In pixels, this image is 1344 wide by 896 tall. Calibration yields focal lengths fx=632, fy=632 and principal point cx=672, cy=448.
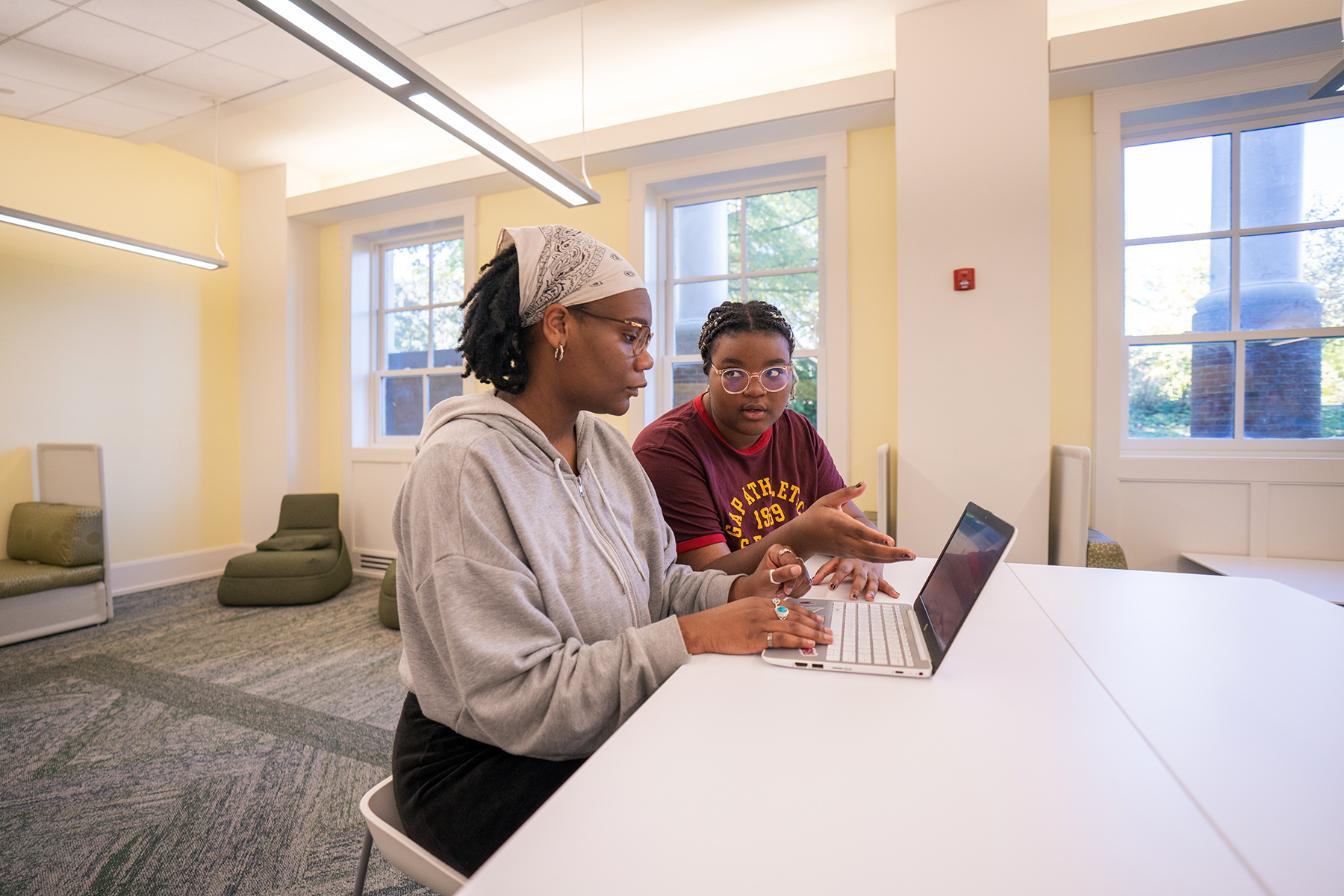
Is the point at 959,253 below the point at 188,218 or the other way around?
below

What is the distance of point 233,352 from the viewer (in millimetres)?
5289

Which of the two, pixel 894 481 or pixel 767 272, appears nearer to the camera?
pixel 894 481

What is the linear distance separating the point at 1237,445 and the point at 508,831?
3.70m

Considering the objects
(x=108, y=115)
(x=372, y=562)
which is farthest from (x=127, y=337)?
(x=372, y=562)

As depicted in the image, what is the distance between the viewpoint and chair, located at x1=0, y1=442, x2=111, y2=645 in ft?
11.4

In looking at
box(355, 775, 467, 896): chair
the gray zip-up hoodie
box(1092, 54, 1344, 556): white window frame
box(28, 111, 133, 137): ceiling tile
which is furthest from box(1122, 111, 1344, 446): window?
box(28, 111, 133, 137): ceiling tile

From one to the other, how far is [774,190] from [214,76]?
11.0 feet

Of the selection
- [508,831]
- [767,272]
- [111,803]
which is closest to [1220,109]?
[767,272]

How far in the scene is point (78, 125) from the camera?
423 cm

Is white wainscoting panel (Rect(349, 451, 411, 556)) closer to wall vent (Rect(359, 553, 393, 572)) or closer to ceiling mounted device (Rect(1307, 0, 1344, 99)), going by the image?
wall vent (Rect(359, 553, 393, 572))

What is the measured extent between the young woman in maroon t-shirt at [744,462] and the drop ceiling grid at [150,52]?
2.34 metres

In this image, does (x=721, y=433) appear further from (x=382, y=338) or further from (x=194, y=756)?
(x=382, y=338)

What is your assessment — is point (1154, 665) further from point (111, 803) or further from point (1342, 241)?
point (1342, 241)

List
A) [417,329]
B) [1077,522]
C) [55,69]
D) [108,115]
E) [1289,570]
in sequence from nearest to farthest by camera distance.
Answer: [1077,522], [1289,570], [55,69], [108,115], [417,329]
